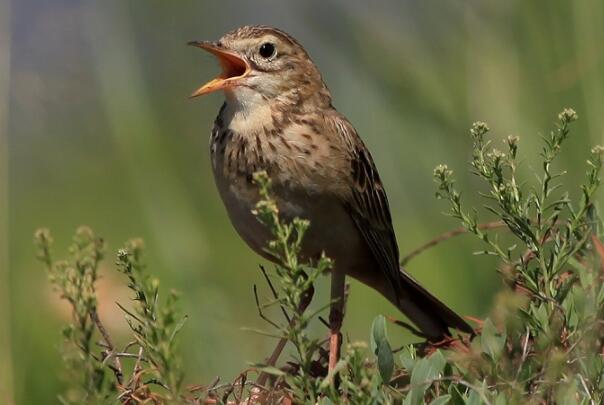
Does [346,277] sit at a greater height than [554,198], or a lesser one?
lesser

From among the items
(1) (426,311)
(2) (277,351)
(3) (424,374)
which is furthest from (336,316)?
(3) (424,374)

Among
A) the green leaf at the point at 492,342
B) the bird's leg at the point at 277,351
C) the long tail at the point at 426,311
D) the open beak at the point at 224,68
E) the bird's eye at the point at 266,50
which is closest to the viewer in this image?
the green leaf at the point at 492,342

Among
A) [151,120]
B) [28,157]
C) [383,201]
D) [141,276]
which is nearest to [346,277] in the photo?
[383,201]

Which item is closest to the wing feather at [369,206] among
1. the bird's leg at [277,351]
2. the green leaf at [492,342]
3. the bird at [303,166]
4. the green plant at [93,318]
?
the bird at [303,166]

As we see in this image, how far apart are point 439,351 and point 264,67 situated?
189 cm

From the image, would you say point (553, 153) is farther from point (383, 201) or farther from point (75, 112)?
point (75, 112)

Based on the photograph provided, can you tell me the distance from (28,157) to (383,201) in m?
2.92

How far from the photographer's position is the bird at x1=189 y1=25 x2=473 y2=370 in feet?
12.8

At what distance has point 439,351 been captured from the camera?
2.52 m

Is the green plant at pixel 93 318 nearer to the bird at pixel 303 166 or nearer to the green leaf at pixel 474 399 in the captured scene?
the green leaf at pixel 474 399

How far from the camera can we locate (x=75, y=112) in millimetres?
6621

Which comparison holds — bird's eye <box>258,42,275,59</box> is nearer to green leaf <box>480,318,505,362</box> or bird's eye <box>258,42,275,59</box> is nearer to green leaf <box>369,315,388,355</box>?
green leaf <box>369,315,388,355</box>

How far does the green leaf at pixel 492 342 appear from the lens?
238cm

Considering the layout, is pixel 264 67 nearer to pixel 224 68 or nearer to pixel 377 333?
pixel 224 68
